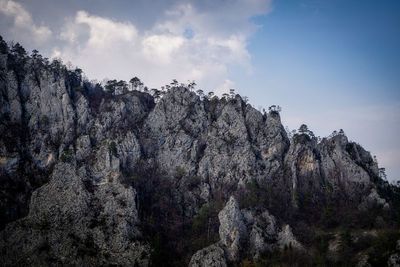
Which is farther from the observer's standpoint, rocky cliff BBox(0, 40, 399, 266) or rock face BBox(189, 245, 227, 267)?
rocky cliff BBox(0, 40, 399, 266)

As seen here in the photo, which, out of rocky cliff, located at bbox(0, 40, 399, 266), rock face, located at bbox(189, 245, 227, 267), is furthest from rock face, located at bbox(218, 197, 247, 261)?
rock face, located at bbox(189, 245, 227, 267)

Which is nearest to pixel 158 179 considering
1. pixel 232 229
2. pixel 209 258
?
pixel 232 229

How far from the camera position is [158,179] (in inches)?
3354

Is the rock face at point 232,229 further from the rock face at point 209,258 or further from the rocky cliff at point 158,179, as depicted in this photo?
the rock face at point 209,258

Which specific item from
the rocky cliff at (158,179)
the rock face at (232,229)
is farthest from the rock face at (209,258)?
the rock face at (232,229)

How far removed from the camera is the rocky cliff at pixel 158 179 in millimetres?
65438

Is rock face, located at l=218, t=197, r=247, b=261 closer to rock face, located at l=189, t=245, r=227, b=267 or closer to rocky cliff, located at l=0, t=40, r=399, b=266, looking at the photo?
rocky cliff, located at l=0, t=40, r=399, b=266

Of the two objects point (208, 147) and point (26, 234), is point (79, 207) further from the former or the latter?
point (208, 147)

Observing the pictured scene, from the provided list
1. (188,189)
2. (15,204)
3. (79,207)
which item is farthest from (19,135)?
(188,189)

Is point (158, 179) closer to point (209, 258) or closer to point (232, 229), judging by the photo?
point (232, 229)

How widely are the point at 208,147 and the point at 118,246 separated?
38.1 m

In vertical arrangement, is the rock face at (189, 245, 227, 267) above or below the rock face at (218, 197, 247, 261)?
below

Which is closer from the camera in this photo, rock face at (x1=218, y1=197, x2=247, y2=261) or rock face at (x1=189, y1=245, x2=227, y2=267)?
rock face at (x1=189, y1=245, x2=227, y2=267)

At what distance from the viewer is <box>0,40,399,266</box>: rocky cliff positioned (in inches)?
2576
